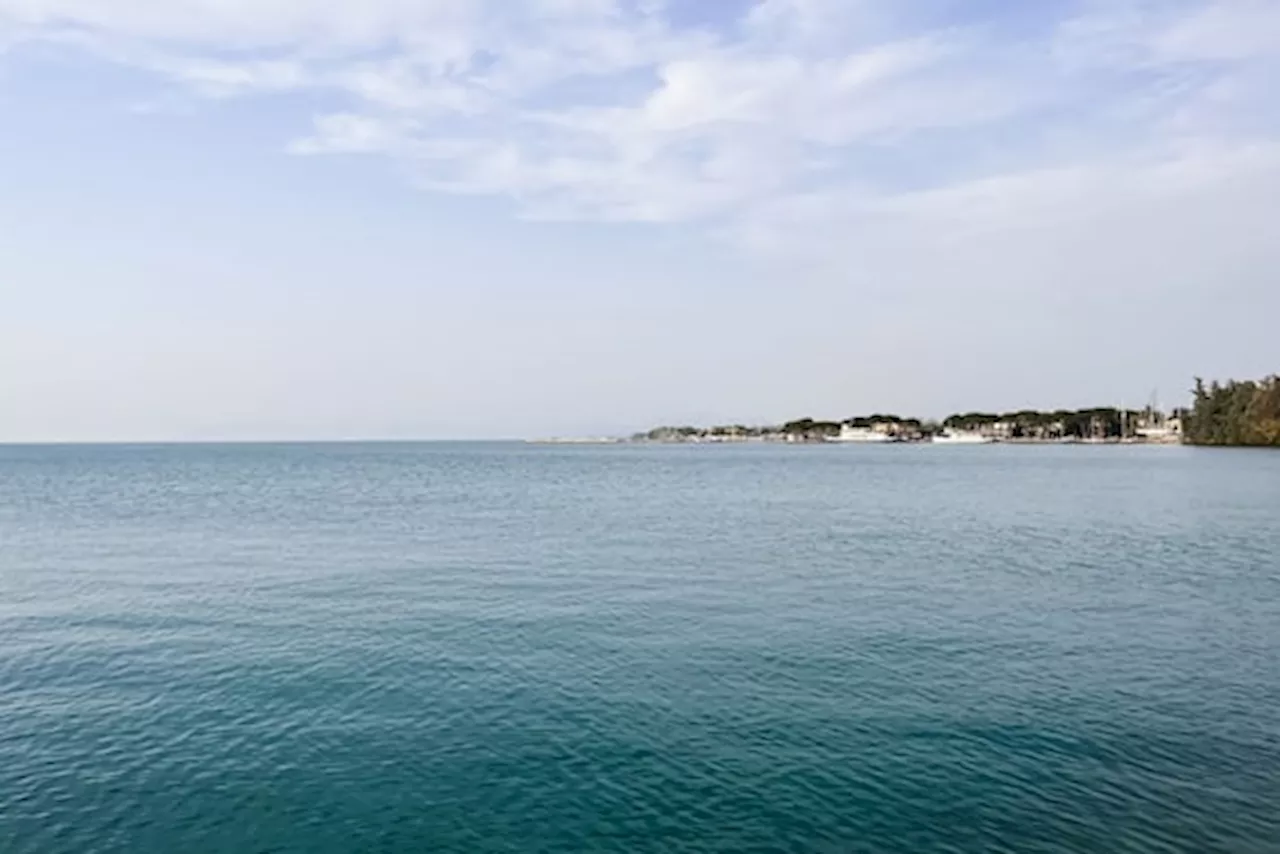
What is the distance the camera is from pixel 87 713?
21516 mm

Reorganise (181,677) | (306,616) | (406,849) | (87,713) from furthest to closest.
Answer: (306,616) → (181,677) → (87,713) → (406,849)

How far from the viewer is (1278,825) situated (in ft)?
51.4

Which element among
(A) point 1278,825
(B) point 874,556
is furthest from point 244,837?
(B) point 874,556

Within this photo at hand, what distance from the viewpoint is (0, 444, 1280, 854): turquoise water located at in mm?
16047

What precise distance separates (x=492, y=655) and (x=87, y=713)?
9.75 meters

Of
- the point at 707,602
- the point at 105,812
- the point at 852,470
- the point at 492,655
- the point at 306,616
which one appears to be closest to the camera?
the point at 105,812

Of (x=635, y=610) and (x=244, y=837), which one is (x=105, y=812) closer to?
(x=244, y=837)

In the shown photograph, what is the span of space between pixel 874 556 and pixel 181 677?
107 ft

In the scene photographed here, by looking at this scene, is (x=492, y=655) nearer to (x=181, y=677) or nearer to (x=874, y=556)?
(x=181, y=677)

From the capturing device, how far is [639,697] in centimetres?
2264

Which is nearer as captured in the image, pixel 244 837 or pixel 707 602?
pixel 244 837

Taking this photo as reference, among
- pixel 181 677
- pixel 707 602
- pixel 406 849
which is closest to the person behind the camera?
pixel 406 849

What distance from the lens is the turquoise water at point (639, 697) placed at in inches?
632

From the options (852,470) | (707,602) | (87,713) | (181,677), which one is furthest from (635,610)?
(852,470)
